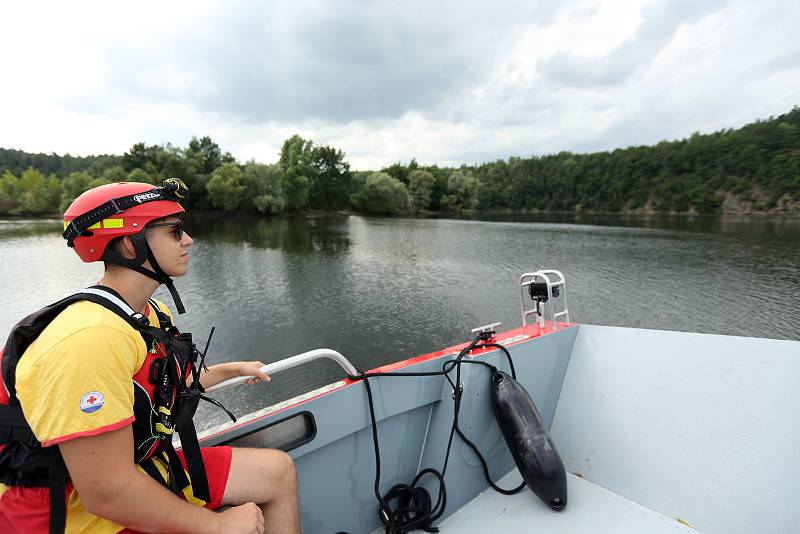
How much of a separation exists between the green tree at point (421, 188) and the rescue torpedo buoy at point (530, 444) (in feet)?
215

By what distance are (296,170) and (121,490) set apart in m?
56.6

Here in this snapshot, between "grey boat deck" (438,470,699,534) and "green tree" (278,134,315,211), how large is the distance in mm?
53456

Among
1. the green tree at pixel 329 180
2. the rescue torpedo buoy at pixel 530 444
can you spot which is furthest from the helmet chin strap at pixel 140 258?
the green tree at pixel 329 180

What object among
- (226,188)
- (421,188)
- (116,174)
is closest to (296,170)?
(226,188)

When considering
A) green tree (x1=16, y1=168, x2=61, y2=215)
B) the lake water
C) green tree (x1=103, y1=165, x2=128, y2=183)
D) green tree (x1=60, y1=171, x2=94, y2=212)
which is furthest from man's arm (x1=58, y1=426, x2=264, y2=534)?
green tree (x1=16, y1=168, x2=61, y2=215)

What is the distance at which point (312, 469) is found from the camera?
5.68ft

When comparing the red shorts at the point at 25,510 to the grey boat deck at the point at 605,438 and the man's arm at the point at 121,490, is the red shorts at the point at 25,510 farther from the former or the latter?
the grey boat deck at the point at 605,438

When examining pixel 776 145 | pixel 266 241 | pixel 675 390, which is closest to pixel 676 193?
pixel 776 145

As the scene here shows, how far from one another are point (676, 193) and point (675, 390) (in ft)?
267

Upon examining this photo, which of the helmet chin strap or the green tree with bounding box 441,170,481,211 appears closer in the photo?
the helmet chin strap

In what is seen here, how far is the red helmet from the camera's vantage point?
1.10 meters

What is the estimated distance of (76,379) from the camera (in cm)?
82

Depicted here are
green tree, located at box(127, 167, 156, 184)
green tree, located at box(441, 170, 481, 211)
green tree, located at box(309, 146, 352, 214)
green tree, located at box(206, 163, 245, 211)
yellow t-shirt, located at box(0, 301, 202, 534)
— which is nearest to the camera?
yellow t-shirt, located at box(0, 301, 202, 534)

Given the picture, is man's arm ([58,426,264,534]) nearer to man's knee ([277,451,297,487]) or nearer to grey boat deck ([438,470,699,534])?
man's knee ([277,451,297,487])
